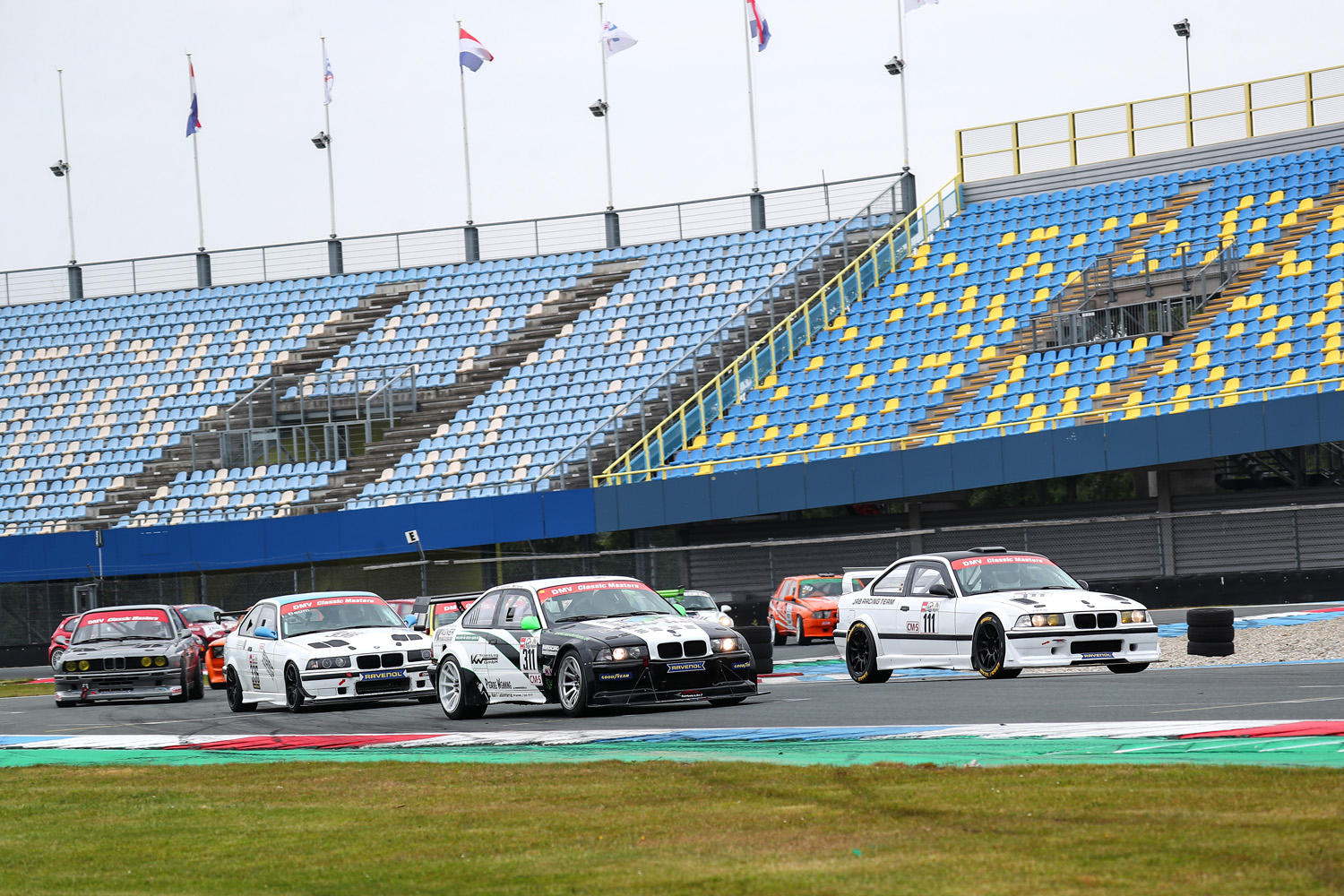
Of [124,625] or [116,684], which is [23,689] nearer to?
[124,625]

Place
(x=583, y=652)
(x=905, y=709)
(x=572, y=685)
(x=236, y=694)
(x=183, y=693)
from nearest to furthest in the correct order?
(x=905, y=709) → (x=583, y=652) → (x=572, y=685) → (x=236, y=694) → (x=183, y=693)

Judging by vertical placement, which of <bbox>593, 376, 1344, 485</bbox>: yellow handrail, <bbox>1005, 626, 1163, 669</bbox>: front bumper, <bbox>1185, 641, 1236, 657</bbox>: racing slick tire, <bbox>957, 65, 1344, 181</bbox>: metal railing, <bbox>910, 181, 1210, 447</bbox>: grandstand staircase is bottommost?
<bbox>1185, 641, 1236, 657</bbox>: racing slick tire

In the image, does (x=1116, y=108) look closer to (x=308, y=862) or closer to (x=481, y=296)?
(x=481, y=296)

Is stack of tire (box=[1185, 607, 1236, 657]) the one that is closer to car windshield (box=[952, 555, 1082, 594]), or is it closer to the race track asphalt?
the race track asphalt

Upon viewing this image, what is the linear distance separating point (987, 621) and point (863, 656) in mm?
2067

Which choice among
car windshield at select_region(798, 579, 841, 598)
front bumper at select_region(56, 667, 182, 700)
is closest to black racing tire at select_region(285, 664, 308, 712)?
front bumper at select_region(56, 667, 182, 700)

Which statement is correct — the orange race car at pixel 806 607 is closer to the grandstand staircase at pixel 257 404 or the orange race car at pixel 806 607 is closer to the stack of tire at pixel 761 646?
the stack of tire at pixel 761 646

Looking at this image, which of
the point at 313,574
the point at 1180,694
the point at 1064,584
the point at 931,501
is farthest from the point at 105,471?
the point at 1180,694

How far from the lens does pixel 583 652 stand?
15773mm

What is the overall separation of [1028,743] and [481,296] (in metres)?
37.4

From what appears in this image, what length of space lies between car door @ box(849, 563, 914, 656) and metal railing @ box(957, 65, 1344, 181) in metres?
26.0

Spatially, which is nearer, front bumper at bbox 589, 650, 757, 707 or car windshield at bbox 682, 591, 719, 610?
front bumper at bbox 589, 650, 757, 707

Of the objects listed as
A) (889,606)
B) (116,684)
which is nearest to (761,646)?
(889,606)

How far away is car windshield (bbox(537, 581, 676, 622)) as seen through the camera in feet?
54.7
